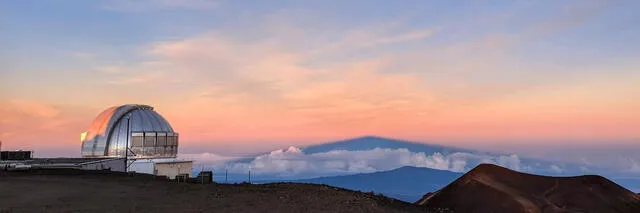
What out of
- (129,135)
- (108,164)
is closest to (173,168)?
(129,135)

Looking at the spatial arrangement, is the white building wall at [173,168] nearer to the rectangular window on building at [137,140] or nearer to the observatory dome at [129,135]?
the observatory dome at [129,135]

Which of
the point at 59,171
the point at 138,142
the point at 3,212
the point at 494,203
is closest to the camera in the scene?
the point at 3,212

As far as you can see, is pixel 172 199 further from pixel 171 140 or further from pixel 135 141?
pixel 171 140

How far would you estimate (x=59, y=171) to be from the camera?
129 feet

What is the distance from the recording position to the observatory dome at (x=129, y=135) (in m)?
57.0

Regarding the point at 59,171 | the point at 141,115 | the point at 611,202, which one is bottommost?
the point at 611,202

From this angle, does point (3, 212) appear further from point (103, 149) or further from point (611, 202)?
point (103, 149)

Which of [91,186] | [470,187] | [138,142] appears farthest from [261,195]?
[138,142]

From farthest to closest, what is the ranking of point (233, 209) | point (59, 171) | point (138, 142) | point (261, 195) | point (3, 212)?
point (138, 142)
point (59, 171)
point (261, 195)
point (233, 209)
point (3, 212)

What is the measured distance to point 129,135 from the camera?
188 feet

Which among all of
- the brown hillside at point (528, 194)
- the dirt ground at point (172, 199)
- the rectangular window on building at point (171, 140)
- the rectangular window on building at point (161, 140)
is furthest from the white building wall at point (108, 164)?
the brown hillside at point (528, 194)

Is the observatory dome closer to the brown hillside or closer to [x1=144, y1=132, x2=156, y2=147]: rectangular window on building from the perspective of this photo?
[x1=144, y1=132, x2=156, y2=147]: rectangular window on building

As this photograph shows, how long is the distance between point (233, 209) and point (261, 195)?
12.5ft

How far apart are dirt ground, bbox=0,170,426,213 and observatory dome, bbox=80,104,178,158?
2996 centimetres
